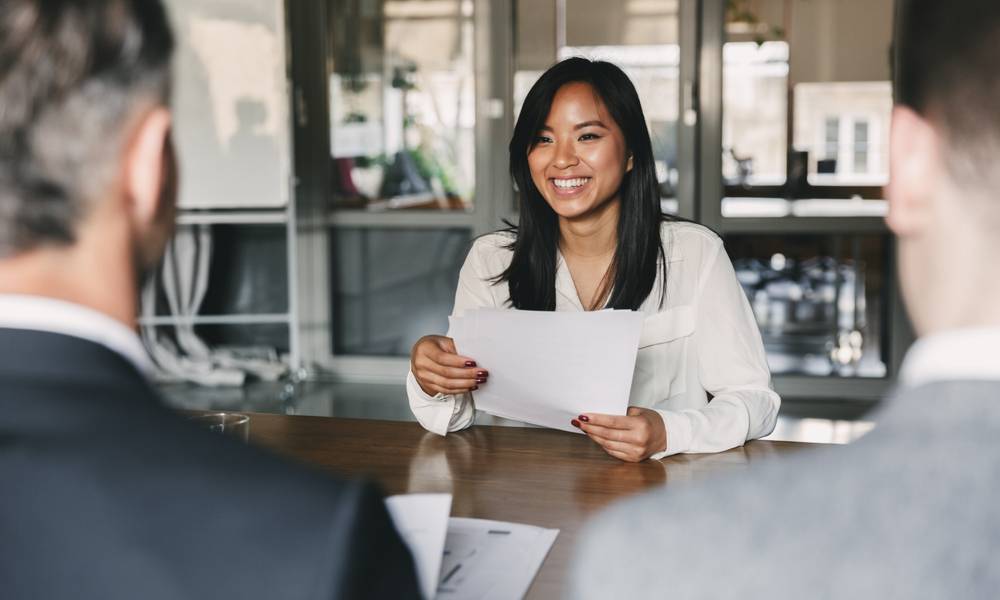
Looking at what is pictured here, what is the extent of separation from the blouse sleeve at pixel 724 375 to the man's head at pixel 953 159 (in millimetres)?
893

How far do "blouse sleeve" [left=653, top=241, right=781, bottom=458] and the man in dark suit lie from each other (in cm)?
98

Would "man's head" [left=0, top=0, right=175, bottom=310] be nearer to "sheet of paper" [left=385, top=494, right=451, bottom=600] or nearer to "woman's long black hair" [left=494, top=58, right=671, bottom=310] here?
"sheet of paper" [left=385, top=494, right=451, bottom=600]

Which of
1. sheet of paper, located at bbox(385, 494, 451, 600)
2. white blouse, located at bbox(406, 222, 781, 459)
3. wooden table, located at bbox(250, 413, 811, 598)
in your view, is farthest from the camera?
white blouse, located at bbox(406, 222, 781, 459)

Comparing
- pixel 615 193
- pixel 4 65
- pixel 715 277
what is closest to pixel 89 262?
pixel 4 65

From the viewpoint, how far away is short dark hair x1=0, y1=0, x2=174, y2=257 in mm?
572

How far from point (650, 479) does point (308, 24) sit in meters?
4.17

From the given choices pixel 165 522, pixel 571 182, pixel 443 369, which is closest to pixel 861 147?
pixel 571 182

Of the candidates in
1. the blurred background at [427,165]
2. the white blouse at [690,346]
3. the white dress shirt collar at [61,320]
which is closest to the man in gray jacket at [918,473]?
the white dress shirt collar at [61,320]

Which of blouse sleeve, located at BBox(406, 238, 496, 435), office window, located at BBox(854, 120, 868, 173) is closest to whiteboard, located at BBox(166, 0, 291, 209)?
office window, located at BBox(854, 120, 868, 173)

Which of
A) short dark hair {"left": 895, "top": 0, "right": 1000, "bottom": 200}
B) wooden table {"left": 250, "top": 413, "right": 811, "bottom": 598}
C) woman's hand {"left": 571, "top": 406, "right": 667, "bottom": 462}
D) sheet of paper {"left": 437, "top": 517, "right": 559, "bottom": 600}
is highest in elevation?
short dark hair {"left": 895, "top": 0, "right": 1000, "bottom": 200}

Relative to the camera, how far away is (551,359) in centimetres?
153

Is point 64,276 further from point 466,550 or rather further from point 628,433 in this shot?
point 628,433

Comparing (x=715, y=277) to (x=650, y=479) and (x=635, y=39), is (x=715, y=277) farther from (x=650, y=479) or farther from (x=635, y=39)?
(x=635, y=39)

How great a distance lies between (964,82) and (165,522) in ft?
1.68
